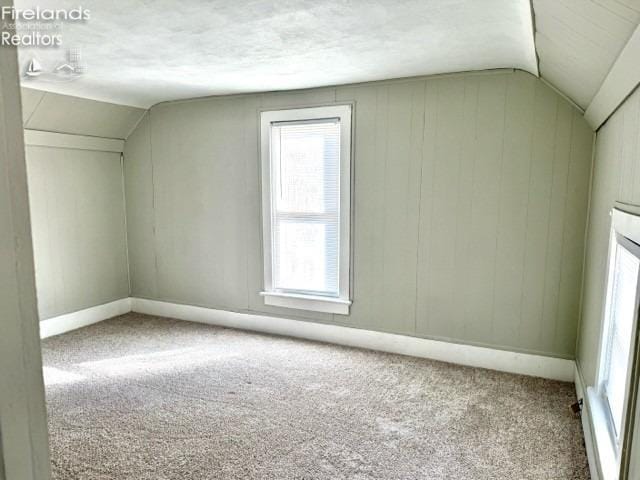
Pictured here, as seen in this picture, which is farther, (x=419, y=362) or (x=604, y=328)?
(x=419, y=362)

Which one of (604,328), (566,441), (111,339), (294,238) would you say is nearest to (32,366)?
(604,328)

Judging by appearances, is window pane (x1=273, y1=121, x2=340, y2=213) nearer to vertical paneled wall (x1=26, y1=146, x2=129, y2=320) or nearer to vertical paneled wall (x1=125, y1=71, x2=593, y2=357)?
vertical paneled wall (x1=125, y1=71, x2=593, y2=357)

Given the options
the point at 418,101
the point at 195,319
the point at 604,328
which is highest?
the point at 418,101

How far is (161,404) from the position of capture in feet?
9.22

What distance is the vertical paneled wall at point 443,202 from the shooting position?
3.06 meters

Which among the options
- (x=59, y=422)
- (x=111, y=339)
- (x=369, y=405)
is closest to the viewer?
(x=59, y=422)

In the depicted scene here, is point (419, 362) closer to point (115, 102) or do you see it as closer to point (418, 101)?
point (418, 101)

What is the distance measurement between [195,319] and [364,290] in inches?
76.0

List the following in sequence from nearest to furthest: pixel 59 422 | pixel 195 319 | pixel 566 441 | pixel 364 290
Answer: pixel 566 441 < pixel 59 422 < pixel 364 290 < pixel 195 319

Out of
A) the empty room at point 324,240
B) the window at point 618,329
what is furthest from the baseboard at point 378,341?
the window at point 618,329

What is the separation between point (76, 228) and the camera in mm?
4332

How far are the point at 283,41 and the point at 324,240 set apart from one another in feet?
5.94

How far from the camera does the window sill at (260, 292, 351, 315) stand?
383cm

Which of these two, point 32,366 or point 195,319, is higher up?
point 32,366
